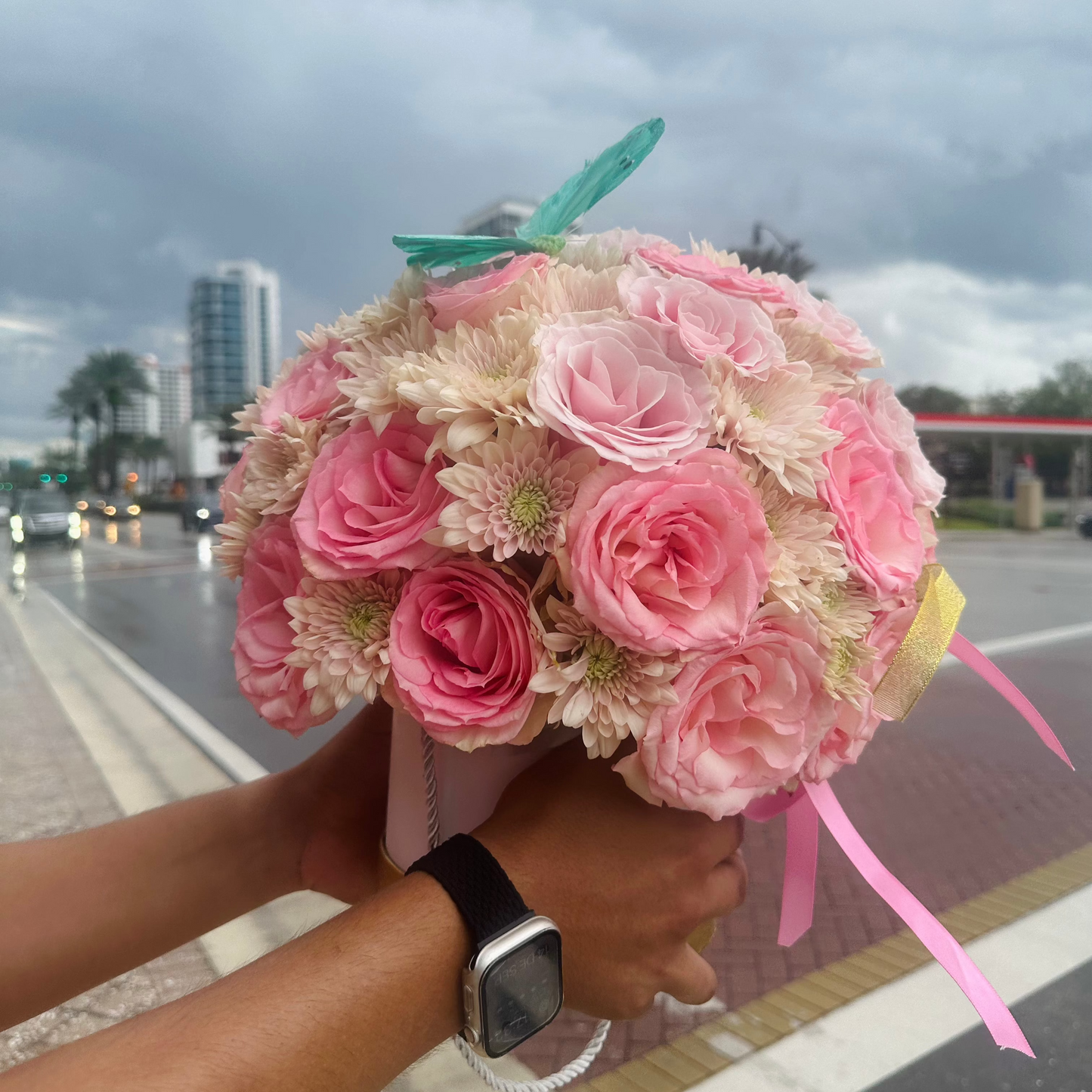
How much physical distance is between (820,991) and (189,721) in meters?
4.01

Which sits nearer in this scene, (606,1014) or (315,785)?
(606,1014)

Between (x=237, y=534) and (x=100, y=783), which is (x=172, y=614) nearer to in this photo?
(x=100, y=783)

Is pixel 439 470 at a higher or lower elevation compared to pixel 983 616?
higher

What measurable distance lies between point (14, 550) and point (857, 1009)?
21.4 metres

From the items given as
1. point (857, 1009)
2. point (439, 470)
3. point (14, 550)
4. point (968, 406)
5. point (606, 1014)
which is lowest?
point (14, 550)

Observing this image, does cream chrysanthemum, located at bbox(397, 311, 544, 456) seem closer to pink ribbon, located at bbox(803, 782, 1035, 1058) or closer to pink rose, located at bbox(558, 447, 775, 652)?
pink rose, located at bbox(558, 447, 775, 652)

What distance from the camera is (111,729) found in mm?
4496

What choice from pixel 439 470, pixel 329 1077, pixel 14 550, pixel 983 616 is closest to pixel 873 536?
pixel 439 470

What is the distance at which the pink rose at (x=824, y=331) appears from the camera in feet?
3.08

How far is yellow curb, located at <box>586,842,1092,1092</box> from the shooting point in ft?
5.65

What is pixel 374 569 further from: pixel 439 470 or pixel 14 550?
pixel 14 550

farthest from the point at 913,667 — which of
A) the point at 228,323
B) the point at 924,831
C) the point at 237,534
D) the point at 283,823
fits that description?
the point at 228,323

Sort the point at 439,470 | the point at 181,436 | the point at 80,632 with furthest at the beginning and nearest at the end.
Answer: the point at 181,436, the point at 80,632, the point at 439,470

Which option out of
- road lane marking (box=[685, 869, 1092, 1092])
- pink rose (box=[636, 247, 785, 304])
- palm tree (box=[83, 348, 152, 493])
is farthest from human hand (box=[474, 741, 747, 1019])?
palm tree (box=[83, 348, 152, 493])
